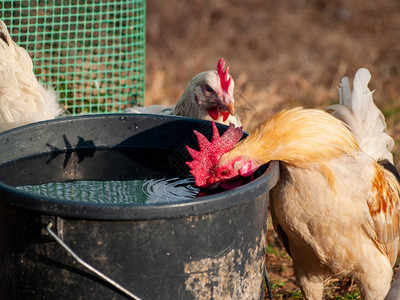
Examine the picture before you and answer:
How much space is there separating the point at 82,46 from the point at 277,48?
3638mm

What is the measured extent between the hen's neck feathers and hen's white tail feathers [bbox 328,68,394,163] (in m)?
0.87

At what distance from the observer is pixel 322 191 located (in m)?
2.77

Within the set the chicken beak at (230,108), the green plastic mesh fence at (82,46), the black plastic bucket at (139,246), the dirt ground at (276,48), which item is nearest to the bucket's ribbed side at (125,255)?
the black plastic bucket at (139,246)

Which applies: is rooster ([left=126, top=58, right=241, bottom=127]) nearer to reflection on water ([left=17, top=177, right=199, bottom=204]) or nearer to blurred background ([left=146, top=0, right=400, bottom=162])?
reflection on water ([left=17, top=177, right=199, bottom=204])

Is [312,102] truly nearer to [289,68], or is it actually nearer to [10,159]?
[289,68]

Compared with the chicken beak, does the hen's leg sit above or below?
below

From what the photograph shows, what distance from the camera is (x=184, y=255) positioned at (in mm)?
2070

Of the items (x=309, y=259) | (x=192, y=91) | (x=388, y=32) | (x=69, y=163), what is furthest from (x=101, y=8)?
(x=388, y=32)

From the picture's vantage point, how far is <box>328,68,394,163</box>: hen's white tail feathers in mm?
3666

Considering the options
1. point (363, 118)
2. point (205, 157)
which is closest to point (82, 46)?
point (363, 118)

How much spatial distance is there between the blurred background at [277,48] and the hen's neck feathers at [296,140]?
3.18m

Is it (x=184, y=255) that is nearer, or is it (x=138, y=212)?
(x=138, y=212)

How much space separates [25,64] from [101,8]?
65.1 inches

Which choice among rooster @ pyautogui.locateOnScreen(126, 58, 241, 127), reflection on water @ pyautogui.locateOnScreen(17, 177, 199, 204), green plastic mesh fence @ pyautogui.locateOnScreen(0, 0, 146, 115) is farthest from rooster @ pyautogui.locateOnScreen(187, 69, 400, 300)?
green plastic mesh fence @ pyautogui.locateOnScreen(0, 0, 146, 115)
